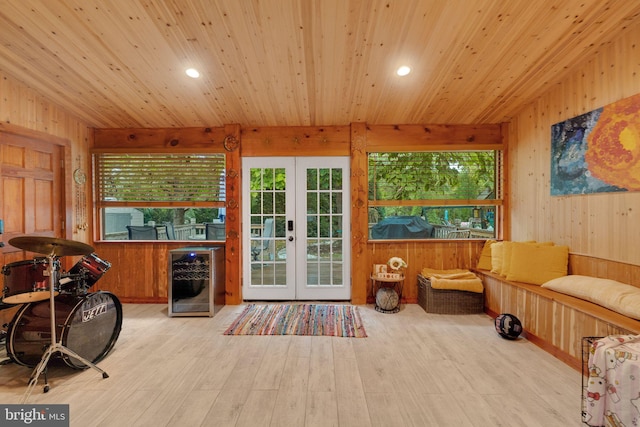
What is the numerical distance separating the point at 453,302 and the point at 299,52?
10.6 feet

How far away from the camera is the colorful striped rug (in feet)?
10.2

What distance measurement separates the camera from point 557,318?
259 cm

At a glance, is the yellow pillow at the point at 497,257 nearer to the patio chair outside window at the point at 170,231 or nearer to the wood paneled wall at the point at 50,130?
the patio chair outside window at the point at 170,231

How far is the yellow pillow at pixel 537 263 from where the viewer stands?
10.1 ft

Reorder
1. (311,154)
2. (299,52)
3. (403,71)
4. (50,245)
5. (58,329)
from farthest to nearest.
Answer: (311,154) < (403,71) < (299,52) < (58,329) < (50,245)

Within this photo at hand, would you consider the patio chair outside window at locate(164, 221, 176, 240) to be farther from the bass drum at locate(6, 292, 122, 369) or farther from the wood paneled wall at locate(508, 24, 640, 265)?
the wood paneled wall at locate(508, 24, 640, 265)

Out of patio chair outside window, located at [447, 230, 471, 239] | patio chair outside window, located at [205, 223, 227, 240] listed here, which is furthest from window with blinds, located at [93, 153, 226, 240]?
patio chair outside window, located at [447, 230, 471, 239]

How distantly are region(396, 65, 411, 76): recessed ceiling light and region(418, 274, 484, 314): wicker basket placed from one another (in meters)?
2.42

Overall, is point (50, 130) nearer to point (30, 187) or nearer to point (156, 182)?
point (30, 187)

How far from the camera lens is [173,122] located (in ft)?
13.0

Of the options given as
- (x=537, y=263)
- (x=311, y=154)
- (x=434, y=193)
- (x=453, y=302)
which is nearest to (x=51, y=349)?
(x=311, y=154)

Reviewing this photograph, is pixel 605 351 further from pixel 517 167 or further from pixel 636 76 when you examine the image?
pixel 517 167

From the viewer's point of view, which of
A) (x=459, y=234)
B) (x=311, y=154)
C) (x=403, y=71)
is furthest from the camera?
(x=459, y=234)

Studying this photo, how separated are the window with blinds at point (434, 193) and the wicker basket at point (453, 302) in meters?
0.85
